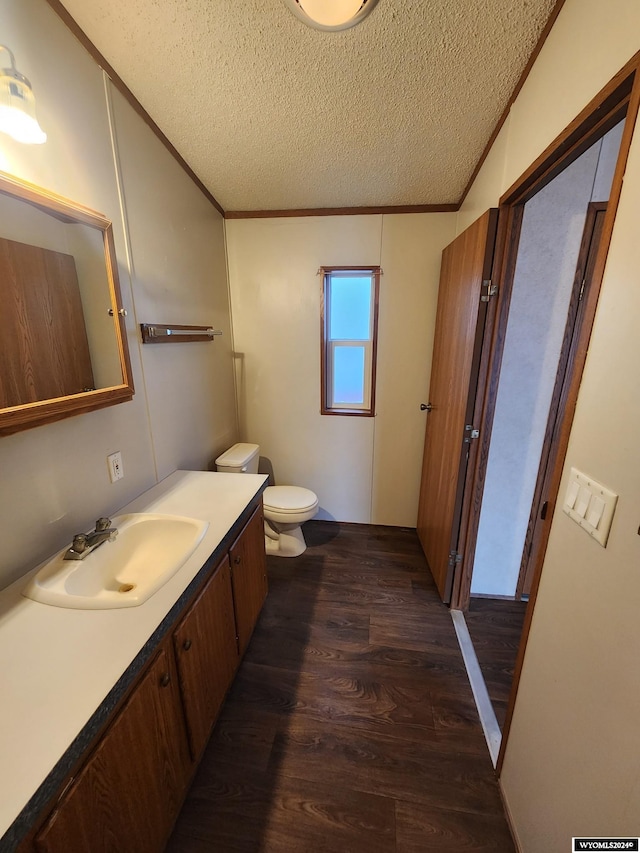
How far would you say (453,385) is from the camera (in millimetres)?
1802

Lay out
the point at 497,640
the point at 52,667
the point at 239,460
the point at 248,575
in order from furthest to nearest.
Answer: the point at 239,460, the point at 497,640, the point at 248,575, the point at 52,667

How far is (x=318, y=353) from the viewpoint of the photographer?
2439mm

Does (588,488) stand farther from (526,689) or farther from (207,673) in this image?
(207,673)

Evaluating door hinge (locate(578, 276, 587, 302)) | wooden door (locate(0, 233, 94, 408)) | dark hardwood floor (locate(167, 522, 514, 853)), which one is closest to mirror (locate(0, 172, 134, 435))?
wooden door (locate(0, 233, 94, 408))

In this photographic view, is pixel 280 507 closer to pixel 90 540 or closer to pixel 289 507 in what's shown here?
pixel 289 507

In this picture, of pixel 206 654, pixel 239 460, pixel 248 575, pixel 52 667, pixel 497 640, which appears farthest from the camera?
pixel 239 460

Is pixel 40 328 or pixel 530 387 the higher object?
pixel 40 328

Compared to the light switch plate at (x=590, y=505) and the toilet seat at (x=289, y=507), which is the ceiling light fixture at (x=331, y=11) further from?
the toilet seat at (x=289, y=507)

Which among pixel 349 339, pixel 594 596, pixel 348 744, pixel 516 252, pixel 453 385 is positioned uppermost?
pixel 516 252

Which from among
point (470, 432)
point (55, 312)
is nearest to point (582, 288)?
point (470, 432)

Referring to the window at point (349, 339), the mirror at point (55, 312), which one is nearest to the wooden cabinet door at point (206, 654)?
the mirror at point (55, 312)

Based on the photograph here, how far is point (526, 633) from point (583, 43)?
67.0 inches

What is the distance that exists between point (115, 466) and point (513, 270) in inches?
75.9

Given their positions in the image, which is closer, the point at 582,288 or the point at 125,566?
the point at 125,566
